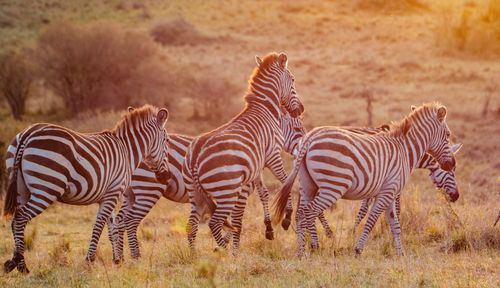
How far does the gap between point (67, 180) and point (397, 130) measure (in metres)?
4.27

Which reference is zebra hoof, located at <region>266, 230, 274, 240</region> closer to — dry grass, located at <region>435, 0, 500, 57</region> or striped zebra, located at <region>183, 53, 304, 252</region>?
striped zebra, located at <region>183, 53, 304, 252</region>

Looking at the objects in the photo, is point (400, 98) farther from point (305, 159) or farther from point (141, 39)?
point (305, 159)

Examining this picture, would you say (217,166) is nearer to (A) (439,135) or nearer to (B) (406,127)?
(B) (406,127)

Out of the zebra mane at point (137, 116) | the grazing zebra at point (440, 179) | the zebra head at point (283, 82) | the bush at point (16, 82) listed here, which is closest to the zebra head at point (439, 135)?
the grazing zebra at point (440, 179)

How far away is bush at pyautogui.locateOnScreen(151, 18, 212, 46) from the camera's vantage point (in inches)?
1667

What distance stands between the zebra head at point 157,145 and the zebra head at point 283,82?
1815 millimetres

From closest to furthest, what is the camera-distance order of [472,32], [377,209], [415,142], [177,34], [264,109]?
[377,209], [415,142], [264,109], [472,32], [177,34]

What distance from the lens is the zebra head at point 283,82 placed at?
1008 centimetres

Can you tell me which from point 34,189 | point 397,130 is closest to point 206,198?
point 34,189

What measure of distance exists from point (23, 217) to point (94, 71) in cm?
2222

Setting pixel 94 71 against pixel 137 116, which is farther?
pixel 94 71

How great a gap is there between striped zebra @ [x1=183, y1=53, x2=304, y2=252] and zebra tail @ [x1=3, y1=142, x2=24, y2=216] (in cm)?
198

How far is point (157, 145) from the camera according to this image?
899 cm

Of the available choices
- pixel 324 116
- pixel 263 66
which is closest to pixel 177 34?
pixel 324 116
